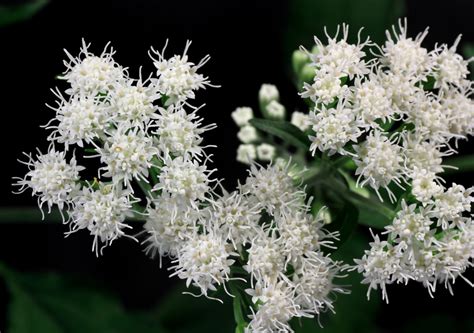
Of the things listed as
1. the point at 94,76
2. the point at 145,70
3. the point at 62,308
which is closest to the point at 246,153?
the point at 94,76

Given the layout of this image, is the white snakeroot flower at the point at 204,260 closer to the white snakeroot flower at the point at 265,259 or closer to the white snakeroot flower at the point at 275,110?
the white snakeroot flower at the point at 265,259

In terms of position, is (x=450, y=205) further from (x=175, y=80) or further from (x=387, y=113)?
(x=175, y=80)

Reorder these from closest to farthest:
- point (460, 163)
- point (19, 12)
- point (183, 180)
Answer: point (183, 180), point (19, 12), point (460, 163)

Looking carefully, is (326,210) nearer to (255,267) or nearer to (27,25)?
(255,267)

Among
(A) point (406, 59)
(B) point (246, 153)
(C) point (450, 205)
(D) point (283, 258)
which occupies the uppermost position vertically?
(A) point (406, 59)

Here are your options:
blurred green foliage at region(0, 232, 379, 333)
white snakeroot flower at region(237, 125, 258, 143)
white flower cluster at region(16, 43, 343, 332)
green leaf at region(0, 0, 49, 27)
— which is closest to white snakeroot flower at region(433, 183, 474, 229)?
white flower cluster at region(16, 43, 343, 332)

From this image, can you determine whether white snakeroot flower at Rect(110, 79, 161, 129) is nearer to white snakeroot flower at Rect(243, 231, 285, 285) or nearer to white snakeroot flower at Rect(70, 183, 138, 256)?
white snakeroot flower at Rect(70, 183, 138, 256)

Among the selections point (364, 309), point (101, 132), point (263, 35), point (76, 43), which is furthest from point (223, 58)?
point (101, 132)
